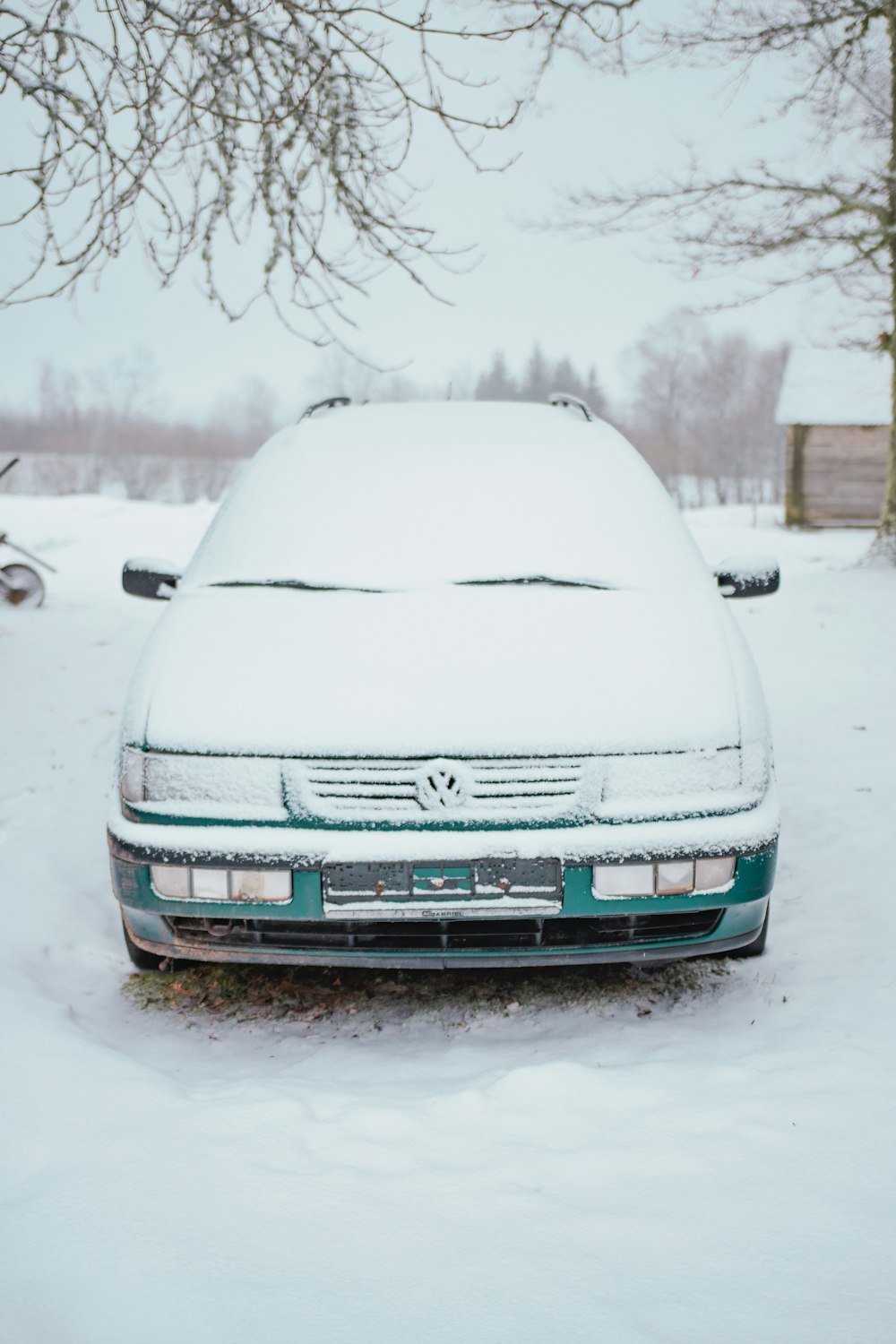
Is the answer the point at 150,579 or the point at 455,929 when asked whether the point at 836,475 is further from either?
the point at 455,929

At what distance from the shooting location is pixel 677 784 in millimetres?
2533

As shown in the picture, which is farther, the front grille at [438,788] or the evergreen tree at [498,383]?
the evergreen tree at [498,383]

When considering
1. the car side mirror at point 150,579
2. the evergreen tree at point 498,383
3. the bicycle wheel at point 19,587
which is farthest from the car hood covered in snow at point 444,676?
the evergreen tree at point 498,383

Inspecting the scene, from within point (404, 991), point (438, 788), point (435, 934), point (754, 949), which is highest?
point (438, 788)

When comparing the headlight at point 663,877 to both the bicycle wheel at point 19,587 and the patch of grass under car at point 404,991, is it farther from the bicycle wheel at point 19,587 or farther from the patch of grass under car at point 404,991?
the bicycle wheel at point 19,587

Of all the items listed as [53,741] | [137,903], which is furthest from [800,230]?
[137,903]

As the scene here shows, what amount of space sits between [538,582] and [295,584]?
29.9 inches

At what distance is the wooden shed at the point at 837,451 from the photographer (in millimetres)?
24047

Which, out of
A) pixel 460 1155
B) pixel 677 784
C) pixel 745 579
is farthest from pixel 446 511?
pixel 460 1155

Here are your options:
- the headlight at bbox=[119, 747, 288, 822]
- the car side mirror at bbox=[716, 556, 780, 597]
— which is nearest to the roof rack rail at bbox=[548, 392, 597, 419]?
the car side mirror at bbox=[716, 556, 780, 597]

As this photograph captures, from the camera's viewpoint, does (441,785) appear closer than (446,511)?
Yes

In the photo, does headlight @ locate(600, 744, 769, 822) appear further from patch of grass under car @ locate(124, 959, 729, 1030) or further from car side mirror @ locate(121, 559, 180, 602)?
car side mirror @ locate(121, 559, 180, 602)

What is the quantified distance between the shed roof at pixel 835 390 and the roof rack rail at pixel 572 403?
69.9 ft

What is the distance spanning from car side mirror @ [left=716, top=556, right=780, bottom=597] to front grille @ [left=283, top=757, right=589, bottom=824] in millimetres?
1322
